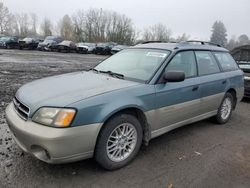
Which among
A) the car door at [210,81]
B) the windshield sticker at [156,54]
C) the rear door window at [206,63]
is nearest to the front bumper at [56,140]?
the windshield sticker at [156,54]

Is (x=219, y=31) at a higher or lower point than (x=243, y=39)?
higher

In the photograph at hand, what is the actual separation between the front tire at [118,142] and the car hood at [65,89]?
16.8 inches

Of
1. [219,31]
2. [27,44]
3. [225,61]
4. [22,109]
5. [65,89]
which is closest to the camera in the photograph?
[22,109]

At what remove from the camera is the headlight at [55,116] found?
2.75 meters

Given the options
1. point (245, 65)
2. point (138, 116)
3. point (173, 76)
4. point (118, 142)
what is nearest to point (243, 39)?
point (245, 65)

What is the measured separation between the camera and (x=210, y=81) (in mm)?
4586

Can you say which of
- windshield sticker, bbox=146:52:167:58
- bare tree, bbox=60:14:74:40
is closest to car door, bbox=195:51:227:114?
windshield sticker, bbox=146:52:167:58

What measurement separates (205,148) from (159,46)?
1.81 meters

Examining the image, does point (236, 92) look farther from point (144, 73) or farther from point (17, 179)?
point (17, 179)

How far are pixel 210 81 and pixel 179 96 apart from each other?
1.01m

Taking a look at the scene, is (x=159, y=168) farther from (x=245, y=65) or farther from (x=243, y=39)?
(x=243, y=39)

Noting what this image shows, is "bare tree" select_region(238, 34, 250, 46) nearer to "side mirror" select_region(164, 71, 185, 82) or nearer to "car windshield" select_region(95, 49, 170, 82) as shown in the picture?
"car windshield" select_region(95, 49, 170, 82)

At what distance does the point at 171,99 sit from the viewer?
378cm

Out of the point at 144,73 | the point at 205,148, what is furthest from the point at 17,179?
the point at 205,148
